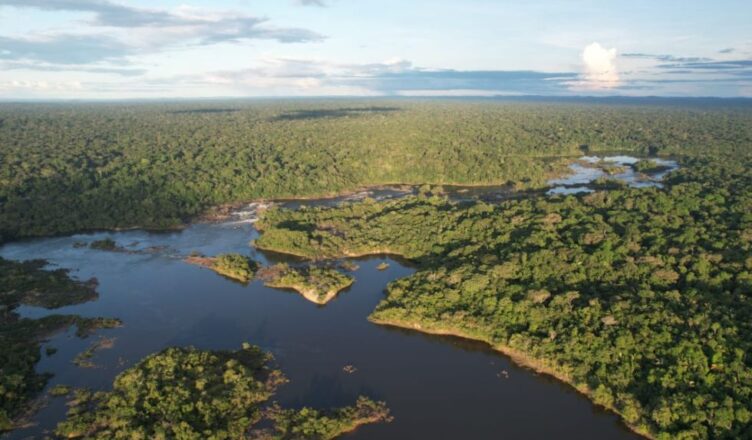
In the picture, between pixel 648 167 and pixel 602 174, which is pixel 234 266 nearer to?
pixel 602 174

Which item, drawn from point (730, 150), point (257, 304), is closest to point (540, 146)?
point (730, 150)

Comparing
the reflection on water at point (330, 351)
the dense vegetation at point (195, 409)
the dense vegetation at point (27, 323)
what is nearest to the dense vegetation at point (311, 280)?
the reflection on water at point (330, 351)

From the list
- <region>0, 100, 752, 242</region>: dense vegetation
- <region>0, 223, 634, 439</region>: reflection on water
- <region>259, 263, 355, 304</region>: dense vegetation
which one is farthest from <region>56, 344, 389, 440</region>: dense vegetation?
<region>0, 100, 752, 242</region>: dense vegetation

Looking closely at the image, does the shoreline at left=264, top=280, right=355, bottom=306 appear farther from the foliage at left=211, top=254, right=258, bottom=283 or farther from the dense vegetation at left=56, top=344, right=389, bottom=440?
the dense vegetation at left=56, top=344, right=389, bottom=440

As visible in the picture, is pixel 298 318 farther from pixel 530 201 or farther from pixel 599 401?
pixel 530 201

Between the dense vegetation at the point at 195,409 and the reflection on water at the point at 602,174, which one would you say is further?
the reflection on water at the point at 602,174

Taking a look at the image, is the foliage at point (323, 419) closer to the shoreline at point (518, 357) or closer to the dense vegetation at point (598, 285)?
the shoreline at point (518, 357)
